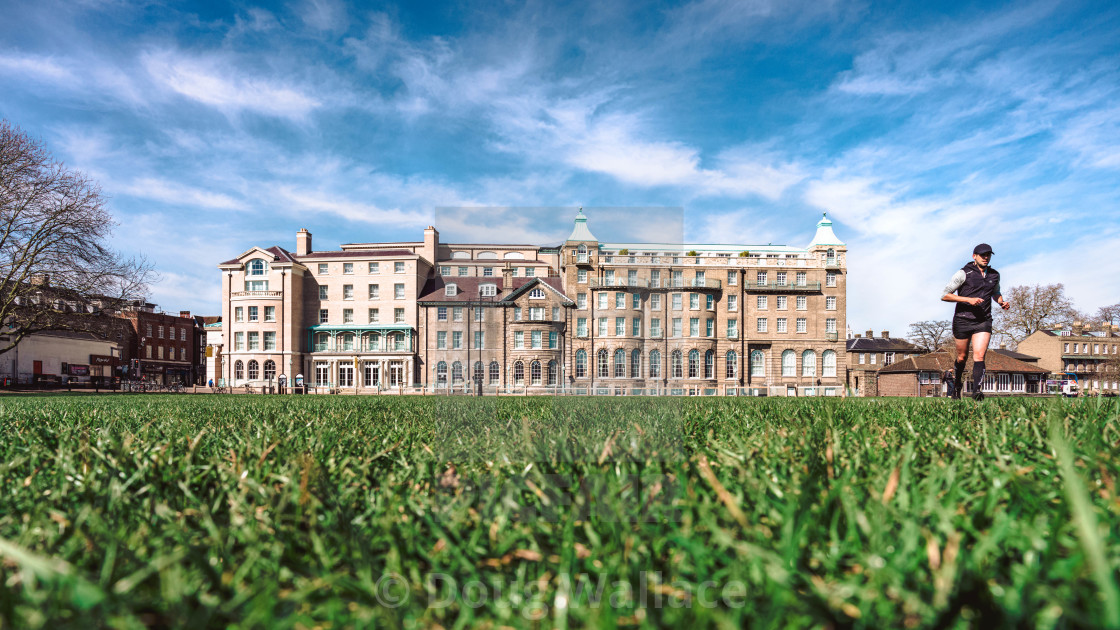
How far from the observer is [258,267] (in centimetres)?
5822

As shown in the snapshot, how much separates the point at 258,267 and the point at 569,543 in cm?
6549

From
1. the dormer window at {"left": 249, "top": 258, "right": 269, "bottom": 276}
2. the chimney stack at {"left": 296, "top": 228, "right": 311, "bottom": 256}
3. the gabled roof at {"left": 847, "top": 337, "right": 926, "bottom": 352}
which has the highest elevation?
the chimney stack at {"left": 296, "top": 228, "right": 311, "bottom": 256}

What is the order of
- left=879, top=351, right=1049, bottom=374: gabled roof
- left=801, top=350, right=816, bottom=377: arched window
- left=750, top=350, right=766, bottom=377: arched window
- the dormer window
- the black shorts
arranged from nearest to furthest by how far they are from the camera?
1. the black shorts
2. left=879, top=351, right=1049, bottom=374: gabled roof
3. left=750, top=350, right=766, bottom=377: arched window
4. left=801, top=350, right=816, bottom=377: arched window
5. the dormer window

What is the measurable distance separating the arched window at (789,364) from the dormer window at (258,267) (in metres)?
55.3

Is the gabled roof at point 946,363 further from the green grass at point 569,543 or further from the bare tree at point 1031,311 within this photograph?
the green grass at point 569,543

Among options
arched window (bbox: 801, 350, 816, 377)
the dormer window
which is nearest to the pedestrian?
arched window (bbox: 801, 350, 816, 377)

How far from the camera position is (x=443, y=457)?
7.67 feet

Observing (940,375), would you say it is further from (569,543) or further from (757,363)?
(569,543)

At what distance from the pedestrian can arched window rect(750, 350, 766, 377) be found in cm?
5108

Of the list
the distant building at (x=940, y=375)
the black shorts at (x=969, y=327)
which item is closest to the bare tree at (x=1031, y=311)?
the distant building at (x=940, y=375)

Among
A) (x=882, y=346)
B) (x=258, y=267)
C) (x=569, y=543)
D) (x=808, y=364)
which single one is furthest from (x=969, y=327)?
(x=882, y=346)

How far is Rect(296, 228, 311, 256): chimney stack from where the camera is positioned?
6341 cm

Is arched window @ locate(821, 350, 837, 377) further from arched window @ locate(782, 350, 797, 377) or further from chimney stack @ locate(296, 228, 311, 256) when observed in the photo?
chimney stack @ locate(296, 228, 311, 256)

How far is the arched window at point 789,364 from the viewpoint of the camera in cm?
5761
